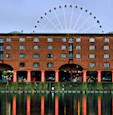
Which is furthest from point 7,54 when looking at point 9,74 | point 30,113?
point 30,113

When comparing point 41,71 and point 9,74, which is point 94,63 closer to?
point 41,71

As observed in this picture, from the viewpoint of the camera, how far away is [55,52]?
94688 mm

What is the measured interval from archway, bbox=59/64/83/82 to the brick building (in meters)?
0.50

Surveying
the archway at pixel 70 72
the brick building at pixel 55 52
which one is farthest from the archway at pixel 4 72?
the archway at pixel 70 72

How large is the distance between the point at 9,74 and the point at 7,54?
61.5 feet

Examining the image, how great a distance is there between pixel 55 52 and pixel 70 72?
22.7ft

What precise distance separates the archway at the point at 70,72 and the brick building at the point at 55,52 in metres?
0.50

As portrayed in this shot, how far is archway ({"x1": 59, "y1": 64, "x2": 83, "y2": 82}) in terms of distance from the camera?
317 feet

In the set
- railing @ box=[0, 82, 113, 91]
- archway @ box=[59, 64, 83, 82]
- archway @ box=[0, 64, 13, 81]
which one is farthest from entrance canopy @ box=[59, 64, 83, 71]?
archway @ box=[0, 64, 13, 81]

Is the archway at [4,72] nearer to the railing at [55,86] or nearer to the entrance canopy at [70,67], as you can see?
the railing at [55,86]

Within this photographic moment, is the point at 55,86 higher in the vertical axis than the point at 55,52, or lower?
lower

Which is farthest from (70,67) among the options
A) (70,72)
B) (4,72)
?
(4,72)

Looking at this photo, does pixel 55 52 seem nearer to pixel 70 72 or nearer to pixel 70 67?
pixel 70 67

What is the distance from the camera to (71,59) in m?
94.6
